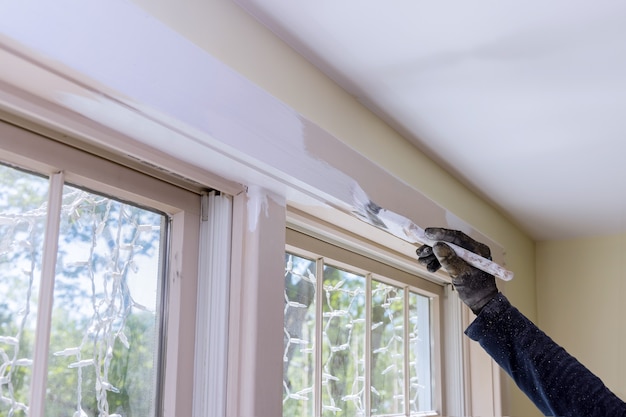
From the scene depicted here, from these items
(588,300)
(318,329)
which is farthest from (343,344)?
(588,300)

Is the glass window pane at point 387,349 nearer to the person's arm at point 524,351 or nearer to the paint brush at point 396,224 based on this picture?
the paint brush at point 396,224

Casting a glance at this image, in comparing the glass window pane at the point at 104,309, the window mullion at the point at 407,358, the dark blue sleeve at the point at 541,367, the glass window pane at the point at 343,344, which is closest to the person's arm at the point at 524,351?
the dark blue sleeve at the point at 541,367

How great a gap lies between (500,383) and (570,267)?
0.75m

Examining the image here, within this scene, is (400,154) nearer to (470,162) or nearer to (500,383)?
(470,162)

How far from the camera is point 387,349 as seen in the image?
7.02ft

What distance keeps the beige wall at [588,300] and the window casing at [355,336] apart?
2.26ft

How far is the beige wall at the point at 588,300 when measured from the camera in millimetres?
2697

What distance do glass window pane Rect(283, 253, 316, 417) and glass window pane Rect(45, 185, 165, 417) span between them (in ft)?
1.53

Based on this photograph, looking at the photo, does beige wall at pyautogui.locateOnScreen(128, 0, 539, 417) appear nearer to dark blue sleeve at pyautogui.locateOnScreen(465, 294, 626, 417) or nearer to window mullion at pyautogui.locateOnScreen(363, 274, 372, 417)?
window mullion at pyautogui.locateOnScreen(363, 274, 372, 417)

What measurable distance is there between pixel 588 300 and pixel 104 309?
86.2 inches

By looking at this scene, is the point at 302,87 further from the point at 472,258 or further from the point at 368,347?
the point at 368,347

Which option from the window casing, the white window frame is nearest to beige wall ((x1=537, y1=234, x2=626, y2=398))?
the window casing

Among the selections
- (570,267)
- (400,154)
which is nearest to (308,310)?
(400,154)

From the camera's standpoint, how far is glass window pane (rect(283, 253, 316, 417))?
162 centimetres
